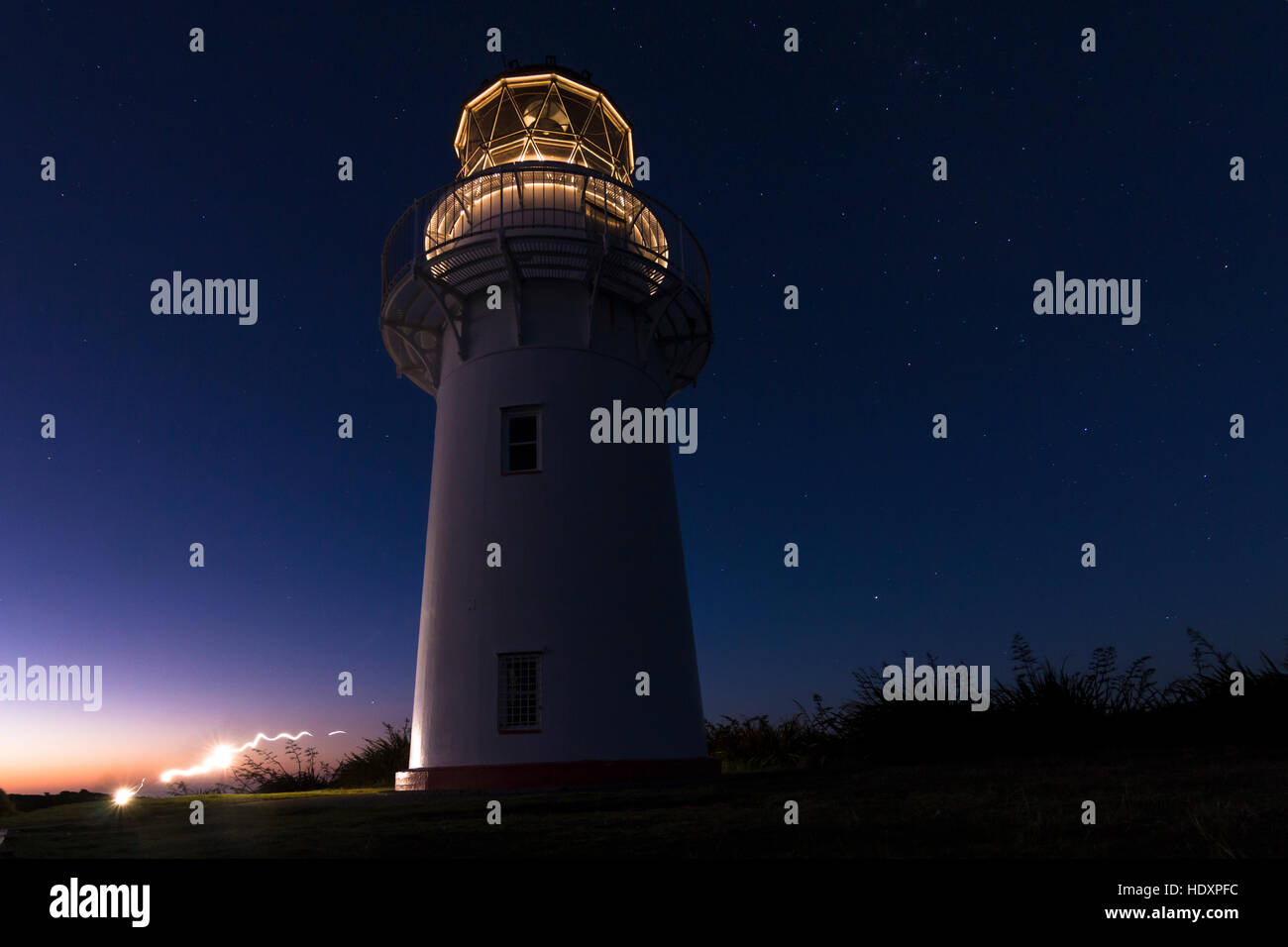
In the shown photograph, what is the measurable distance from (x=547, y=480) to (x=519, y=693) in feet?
13.0

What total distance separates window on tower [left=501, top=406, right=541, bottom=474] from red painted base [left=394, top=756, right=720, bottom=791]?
546 cm

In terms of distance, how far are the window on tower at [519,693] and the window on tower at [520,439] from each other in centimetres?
361

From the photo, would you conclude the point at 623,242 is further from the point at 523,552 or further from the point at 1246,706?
the point at 1246,706

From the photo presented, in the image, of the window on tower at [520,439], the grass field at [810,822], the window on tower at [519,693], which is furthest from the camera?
the window on tower at [520,439]

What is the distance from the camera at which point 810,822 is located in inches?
273

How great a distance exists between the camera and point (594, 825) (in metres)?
7.40

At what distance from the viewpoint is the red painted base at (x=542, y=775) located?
14.4 m

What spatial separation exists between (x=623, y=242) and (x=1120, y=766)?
1256 centimetres

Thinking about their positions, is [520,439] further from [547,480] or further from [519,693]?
[519,693]

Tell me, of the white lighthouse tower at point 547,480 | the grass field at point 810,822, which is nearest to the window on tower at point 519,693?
the white lighthouse tower at point 547,480

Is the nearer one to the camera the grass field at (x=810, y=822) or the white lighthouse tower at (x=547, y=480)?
the grass field at (x=810, y=822)

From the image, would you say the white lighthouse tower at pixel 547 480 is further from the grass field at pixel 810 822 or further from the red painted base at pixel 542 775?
the grass field at pixel 810 822

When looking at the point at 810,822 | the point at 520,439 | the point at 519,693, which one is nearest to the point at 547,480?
the point at 520,439
